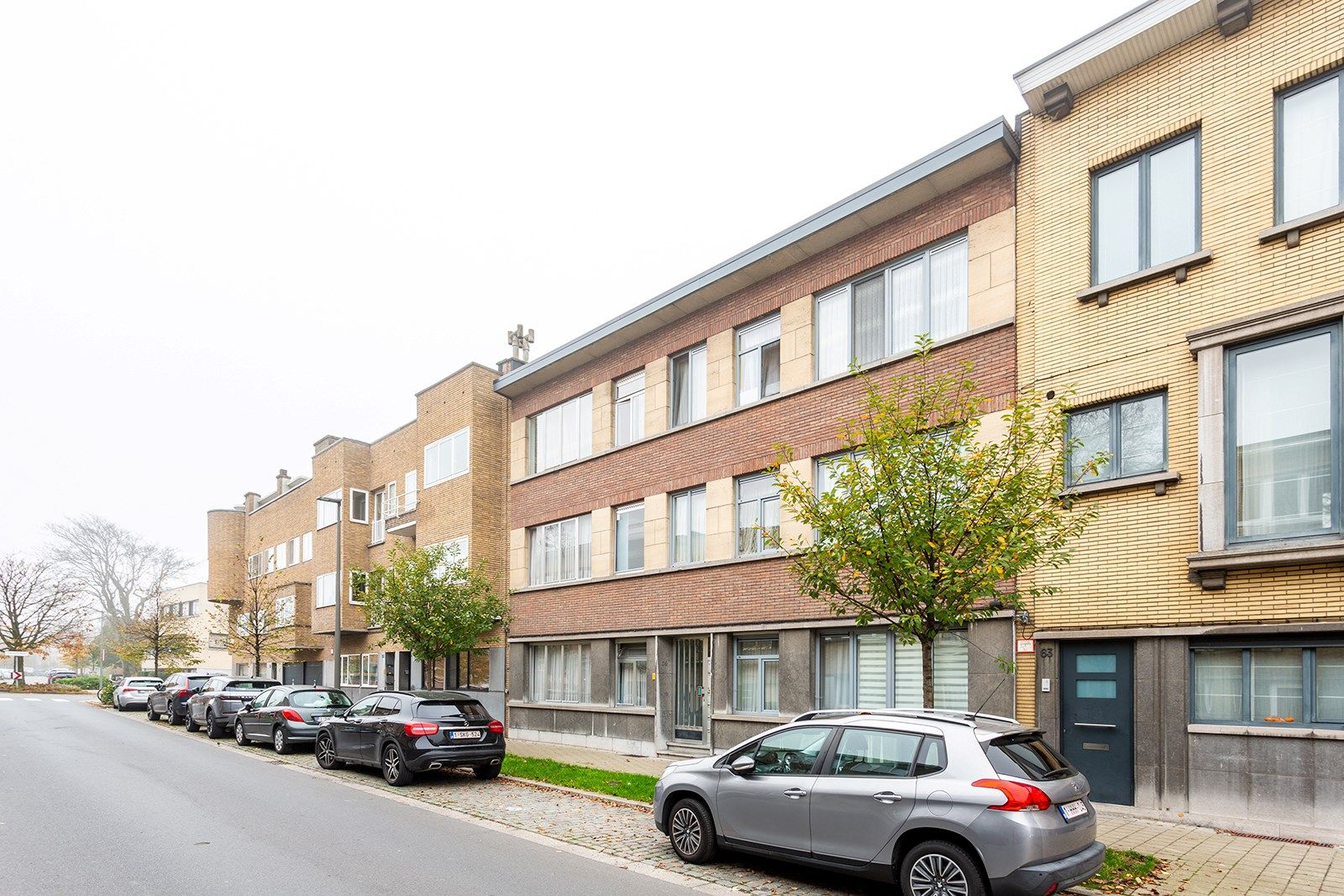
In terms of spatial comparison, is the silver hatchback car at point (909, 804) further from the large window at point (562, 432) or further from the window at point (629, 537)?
the large window at point (562, 432)

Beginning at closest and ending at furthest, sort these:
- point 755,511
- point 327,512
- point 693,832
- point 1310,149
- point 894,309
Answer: point 693,832, point 1310,149, point 894,309, point 755,511, point 327,512

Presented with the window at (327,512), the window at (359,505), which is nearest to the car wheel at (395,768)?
the window at (359,505)

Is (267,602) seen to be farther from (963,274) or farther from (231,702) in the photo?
(963,274)

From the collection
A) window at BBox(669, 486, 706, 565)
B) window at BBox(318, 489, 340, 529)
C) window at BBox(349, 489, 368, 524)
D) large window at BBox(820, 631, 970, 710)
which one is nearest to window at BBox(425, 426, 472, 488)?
window at BBox(349, 489, 368, 524)

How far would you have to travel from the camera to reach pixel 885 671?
14828 millimetres

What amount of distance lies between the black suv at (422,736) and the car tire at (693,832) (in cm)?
600

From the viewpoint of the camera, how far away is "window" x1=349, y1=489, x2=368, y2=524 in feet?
111

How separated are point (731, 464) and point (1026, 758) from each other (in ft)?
35.4

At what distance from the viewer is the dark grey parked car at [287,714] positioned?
19.2 metres

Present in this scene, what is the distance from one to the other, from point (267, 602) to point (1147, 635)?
31770mm

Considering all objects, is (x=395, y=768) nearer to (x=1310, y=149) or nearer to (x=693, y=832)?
(x=693, y=832)

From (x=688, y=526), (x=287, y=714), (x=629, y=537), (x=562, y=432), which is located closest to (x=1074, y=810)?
(x=688, y=526)

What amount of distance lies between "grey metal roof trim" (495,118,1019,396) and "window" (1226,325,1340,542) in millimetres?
4674

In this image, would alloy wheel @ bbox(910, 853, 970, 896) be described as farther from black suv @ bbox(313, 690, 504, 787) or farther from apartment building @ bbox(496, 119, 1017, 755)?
black suv @ bbox(313, 690, 504, 787)
